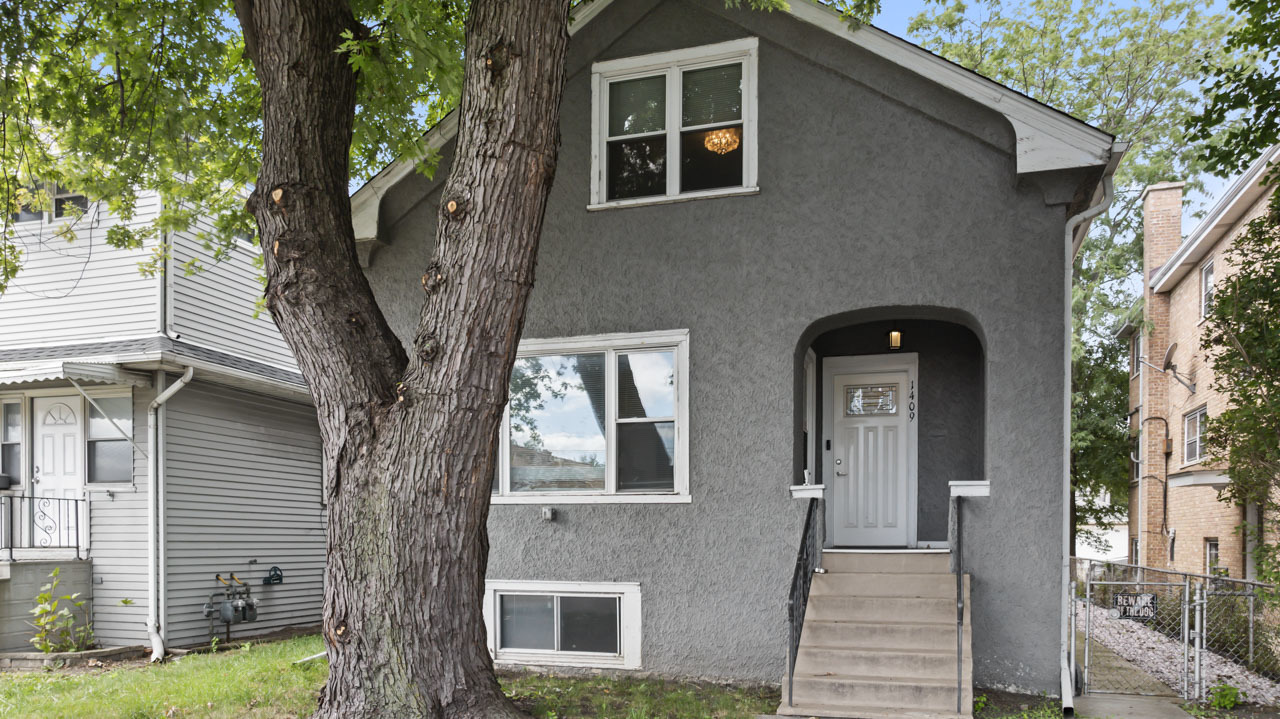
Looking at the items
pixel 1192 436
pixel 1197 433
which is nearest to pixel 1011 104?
pixel 1197 433

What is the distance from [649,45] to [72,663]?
9463mm

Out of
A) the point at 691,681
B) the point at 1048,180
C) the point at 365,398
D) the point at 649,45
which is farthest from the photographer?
the point at 649,45

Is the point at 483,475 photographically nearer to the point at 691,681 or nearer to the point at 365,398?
the point at 365,398

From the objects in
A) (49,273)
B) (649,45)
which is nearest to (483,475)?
(649,45)

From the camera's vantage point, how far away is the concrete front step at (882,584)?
Answer: 7.43m

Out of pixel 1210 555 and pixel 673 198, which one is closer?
pixel 673 198

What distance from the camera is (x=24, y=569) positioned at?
10.4 metres

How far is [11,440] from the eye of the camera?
1169 cm

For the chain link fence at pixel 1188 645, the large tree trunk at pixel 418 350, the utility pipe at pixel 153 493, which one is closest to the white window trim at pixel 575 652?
the large tree trunk at pixel 418 350

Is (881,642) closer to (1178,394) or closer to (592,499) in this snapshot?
(592,499)

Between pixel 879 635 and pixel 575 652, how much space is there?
295 cm

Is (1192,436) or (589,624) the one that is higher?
(1192,436)

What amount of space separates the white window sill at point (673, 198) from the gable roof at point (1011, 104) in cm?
160

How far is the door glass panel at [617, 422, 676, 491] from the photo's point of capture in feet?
27.0
